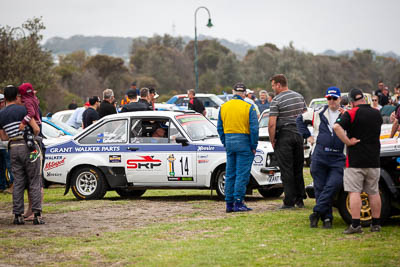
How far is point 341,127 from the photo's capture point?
820cm

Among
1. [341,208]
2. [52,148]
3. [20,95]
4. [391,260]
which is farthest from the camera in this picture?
[52,148]

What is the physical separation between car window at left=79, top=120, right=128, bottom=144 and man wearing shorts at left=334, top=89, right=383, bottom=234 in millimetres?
5480

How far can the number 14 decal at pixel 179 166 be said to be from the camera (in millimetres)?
12081

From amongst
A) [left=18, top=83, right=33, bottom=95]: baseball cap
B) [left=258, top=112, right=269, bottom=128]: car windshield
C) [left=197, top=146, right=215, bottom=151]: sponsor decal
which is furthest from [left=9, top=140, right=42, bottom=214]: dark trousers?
[left=258, top=112, right=269, bottom=128]: car windshield

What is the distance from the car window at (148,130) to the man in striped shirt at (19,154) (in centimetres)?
285

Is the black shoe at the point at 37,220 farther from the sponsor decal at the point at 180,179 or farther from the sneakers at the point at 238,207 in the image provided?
the sneakers at the point at 238,207

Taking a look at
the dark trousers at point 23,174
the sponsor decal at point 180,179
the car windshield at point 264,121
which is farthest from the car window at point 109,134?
the car windshield at point 264,121

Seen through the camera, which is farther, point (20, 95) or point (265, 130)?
point (265, 130)

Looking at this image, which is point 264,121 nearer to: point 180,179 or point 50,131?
point 50,131

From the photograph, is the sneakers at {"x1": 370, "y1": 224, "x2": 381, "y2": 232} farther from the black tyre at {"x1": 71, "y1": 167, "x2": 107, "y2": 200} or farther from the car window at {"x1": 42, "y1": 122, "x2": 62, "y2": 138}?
the car window at {"x1": 42, "y1": 122, "x2": 62, "y2": 138}

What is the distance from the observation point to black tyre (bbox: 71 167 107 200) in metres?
12.7

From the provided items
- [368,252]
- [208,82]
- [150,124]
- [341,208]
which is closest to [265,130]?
[150,124]

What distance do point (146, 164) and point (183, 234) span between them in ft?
12.5

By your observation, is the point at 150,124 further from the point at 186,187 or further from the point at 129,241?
the point at 129,241
